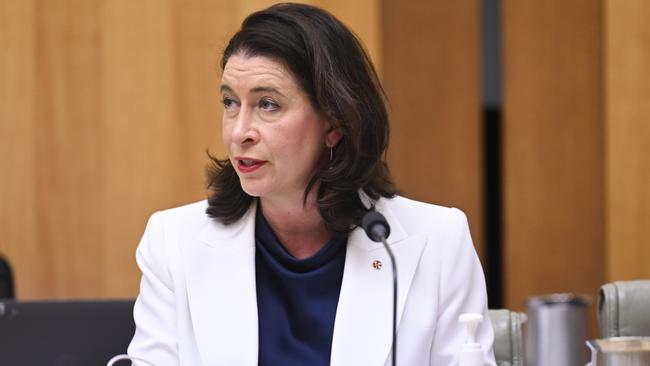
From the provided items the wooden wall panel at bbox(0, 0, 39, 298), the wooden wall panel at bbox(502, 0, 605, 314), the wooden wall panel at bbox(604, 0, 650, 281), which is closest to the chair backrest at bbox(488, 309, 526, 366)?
the wooden wall panel at bbox(604, 0, 650, 281)

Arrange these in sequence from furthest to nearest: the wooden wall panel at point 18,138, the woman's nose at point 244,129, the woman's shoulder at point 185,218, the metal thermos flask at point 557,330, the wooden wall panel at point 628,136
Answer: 1. the wooden wall panel at point 18,138
2. the wooden wall panel at point 628,136
3. the woman's shoulder at point 185,218
4. the woman's nose at point 244,129
5. the metal thermos flask at point 557,330

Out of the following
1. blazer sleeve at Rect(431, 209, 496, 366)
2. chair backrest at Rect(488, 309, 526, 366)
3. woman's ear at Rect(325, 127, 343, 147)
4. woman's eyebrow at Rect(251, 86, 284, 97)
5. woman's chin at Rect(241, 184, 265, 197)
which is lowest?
chair backrest at Rect(488, 309, 526, 366)

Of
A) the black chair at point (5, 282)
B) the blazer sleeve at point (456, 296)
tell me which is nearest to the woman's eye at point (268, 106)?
the blazer sleeve at point (456, 296)

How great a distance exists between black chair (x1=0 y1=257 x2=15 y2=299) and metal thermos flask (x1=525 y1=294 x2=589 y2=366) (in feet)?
7.42

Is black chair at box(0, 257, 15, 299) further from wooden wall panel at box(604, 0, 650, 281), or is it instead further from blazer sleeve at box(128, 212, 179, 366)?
wooden wall panel at box(604, 0, 650, 281)

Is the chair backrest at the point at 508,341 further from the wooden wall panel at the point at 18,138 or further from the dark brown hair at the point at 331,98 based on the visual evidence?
the wooden wall panel at the point at 18,138

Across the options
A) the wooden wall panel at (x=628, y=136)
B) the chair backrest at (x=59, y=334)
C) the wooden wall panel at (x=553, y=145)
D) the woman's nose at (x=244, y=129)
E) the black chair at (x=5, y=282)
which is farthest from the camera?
the wooden wall panel at (x=553, y=145)

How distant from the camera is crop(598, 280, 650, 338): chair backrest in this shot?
2.72 metres

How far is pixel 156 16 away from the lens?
4559 mm

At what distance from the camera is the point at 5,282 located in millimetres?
3648

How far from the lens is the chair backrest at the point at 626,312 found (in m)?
2.72

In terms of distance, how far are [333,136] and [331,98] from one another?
144 millimetres

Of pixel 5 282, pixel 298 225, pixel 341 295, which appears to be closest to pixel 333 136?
pixel 298 225

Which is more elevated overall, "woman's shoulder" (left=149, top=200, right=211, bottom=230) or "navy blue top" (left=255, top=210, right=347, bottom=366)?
"woman's shoulder" (left=149, top=200, right=211, bottom=230)
